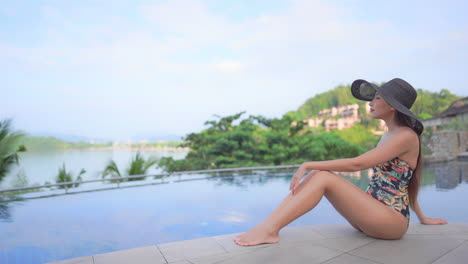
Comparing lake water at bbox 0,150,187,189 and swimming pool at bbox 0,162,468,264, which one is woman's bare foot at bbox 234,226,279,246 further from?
lake water at bbox 0,150,187,189

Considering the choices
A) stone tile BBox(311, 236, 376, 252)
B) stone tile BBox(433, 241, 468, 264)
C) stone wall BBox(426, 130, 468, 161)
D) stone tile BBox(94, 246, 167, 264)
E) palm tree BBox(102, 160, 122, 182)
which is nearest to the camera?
stone tile BBox(433, 241, 468, 264)

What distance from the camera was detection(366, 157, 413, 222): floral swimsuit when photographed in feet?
7.43

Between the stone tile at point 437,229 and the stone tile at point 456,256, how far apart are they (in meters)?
0.43

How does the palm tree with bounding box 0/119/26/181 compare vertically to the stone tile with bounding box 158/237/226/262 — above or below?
above

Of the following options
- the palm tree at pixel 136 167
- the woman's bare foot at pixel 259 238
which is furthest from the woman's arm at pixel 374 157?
the palm tree at pixel 136 167

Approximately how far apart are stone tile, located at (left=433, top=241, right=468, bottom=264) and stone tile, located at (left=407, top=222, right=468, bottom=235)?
1.40 feet

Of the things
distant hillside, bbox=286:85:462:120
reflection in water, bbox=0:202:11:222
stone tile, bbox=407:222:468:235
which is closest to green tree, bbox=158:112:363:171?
reflection in water, bbox=0:202:11:222

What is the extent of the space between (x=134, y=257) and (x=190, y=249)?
16.5 inches

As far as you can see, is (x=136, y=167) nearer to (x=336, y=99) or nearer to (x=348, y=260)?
(x=348, y=260)

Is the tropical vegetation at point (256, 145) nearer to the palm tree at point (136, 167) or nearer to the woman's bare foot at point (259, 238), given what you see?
the palm tree at point (136, 167)

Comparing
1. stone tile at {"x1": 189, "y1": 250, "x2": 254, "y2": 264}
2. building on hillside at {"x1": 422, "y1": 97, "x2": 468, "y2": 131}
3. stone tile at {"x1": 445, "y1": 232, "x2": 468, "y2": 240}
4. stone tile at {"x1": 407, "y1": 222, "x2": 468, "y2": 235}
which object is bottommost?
stone tile at {"x1": 407, "y1": 222, "x2": 468, "y2": 235}

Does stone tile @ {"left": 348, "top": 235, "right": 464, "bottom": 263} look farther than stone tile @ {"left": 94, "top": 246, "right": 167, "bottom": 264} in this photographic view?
No

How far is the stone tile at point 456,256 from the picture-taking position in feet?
6.29

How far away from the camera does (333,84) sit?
59.0 metres
